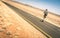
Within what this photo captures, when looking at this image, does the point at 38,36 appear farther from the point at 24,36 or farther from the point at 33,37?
the point at 24,36

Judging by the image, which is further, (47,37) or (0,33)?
(47,37)

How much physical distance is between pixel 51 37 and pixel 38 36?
1.34 metres

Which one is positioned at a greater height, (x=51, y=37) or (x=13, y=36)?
(x=13, y=36)

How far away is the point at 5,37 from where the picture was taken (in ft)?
33.8

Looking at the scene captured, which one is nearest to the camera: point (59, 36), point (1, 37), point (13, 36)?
point (1, 37)

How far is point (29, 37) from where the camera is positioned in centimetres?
1122

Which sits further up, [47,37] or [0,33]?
[0,33]

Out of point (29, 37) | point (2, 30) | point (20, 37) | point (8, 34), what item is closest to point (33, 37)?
point (29, 37)

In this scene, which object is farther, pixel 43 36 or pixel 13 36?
pixel 43 36

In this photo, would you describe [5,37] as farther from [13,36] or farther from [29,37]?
[29,37]

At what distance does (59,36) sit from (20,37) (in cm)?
459

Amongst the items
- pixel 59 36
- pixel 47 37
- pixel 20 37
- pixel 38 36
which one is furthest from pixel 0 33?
pixel 59 36

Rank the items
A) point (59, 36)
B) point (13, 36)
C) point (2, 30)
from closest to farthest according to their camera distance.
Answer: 1. point (13, 36)
2. point (2, 30)
3. point (59, 36)

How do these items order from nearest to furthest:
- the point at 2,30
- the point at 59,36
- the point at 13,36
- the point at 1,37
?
the point at 1,37 → the point at 13,36 → the point at 2,30 → the point at 59,36
